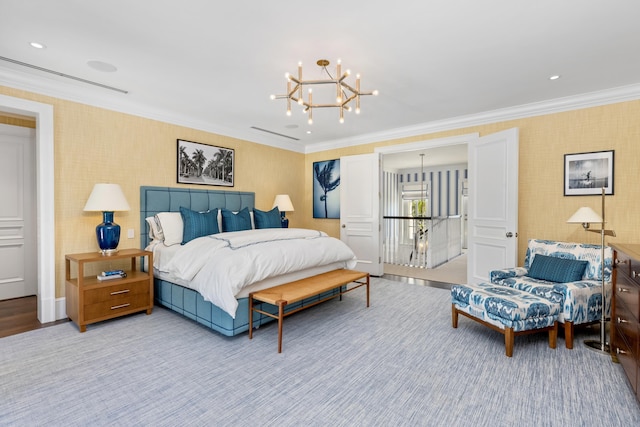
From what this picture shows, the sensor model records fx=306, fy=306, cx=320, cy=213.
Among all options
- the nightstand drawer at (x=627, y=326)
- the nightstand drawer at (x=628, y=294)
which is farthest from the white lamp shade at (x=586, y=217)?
the nightstand drawer at (x=627, y=326)

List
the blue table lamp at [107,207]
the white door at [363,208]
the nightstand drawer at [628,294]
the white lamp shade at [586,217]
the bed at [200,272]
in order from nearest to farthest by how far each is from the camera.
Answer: the nightstand drawer at [628,294]
the bed at [200,272]
the white lamp shade at [586,217]
the blue table lamp at [107,207]
the white door at [363,208]

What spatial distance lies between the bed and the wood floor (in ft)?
3.83

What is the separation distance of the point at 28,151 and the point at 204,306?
3392 millimetres

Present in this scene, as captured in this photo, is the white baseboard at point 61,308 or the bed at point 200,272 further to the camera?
the white baseboard at point 61,308

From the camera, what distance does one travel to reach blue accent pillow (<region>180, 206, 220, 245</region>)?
3894mm

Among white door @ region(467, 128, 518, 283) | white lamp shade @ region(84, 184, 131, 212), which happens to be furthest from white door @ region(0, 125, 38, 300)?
white door @ region(467, 128, 518, 283)

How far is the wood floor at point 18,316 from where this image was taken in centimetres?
306

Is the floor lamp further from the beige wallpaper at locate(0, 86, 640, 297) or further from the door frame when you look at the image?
the door frame

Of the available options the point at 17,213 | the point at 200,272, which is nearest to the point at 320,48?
the point at 200,272

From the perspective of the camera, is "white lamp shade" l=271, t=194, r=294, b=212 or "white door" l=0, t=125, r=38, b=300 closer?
"white door" l=0, t=125, r=38, b=300

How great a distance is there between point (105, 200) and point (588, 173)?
558 centimetres

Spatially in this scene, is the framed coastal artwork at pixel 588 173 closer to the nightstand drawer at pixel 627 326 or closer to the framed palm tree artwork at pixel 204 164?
the nightstand drawer at pixel 627 326

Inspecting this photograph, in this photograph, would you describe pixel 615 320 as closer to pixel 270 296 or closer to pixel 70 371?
pixel 270 296

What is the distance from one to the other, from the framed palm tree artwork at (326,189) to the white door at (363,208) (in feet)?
0.94
